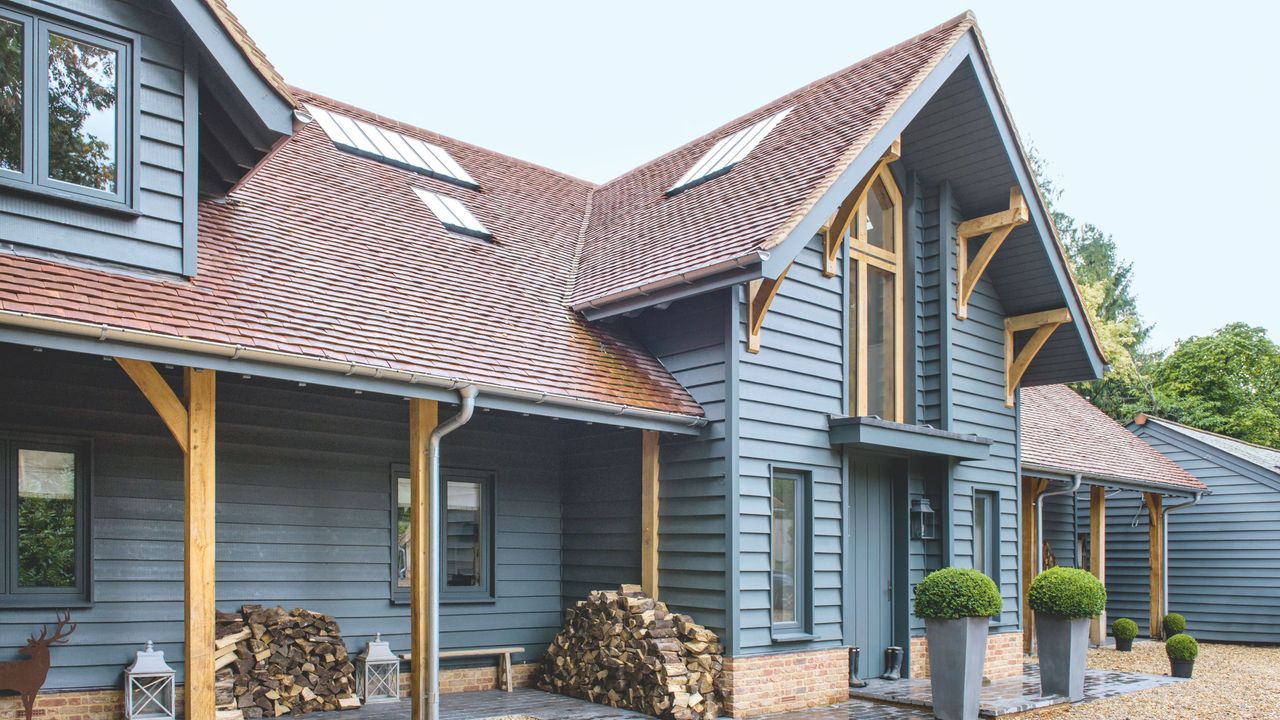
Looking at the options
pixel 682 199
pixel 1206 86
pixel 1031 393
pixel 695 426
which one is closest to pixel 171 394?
pixel 695 426

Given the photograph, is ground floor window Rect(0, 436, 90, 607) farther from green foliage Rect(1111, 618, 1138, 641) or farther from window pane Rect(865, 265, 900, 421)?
green foliage Rect(1111, 618, 1138, 641)

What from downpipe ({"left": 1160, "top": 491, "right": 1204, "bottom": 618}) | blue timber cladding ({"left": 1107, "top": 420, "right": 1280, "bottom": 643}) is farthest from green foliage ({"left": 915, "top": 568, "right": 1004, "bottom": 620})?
blue timber cladding ({"left": 1107, "top": 420, "right": 1280, "bottom": 643})

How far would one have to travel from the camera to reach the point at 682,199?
11391mm

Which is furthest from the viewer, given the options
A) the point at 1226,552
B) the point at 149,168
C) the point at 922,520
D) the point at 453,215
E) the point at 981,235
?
the point at 1226,552

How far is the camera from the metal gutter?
19.6 ft

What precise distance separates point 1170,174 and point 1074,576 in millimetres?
54332

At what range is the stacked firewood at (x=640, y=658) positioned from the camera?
8.43 metres

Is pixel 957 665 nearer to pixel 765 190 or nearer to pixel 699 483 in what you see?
pixel 699 483

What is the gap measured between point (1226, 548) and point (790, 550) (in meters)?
11.4

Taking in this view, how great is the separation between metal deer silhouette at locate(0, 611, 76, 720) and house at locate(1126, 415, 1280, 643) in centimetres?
1674

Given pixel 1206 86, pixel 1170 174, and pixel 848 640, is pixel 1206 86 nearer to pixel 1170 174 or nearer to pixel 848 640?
pixel 1170 174

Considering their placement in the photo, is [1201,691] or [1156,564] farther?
[1156,564]

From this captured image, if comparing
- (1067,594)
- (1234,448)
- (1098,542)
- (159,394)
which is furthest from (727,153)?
(1234,448)

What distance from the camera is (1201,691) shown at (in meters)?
10.9
